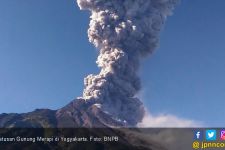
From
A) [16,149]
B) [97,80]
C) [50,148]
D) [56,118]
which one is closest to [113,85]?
Result: [97,80]

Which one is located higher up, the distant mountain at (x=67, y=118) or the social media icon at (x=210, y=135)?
the distant mountain at (x=67, y=118)

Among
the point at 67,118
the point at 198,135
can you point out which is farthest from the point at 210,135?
the point at 67,118

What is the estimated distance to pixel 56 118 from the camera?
176500mm

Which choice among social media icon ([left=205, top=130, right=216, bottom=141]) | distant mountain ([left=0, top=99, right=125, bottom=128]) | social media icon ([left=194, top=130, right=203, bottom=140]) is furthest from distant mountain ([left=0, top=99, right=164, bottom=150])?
social media icon ([left=205, top=130, right=216, bottom=141])

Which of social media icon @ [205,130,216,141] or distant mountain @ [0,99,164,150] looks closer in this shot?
social media icon @ [205,130,216,141]

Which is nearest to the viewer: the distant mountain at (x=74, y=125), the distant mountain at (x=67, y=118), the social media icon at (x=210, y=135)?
Answer: the social media icon at (x=210, y=135)

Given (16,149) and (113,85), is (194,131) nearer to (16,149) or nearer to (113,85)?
(16,149)

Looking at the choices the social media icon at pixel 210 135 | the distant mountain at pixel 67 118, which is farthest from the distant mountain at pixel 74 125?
the social media icon at pixel 210 135

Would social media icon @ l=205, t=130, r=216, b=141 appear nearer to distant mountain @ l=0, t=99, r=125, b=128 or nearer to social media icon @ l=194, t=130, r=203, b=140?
social media icon @ l=194, t=130, r=203, b=140

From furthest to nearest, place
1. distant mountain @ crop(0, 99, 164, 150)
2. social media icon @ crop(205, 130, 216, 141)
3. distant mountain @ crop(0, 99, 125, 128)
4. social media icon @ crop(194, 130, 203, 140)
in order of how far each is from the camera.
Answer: distant mountain @ crop(0, 99, 125, 128) → distant mountain @ crop(0, 99, 164, 150) → social media icon @ crop(194, 130, 203, 140) → social media icon @ crop(205, 130, 216, 141)

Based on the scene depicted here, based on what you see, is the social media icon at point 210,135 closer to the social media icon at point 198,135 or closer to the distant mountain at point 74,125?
the social media icon at point 198,135

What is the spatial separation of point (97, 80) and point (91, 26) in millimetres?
17853

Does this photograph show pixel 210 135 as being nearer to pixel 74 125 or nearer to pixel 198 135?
pixel 198 135

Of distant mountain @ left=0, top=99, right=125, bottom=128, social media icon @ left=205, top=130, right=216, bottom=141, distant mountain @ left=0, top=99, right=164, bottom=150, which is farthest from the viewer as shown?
distant mountain @ left=0, top=99, right=125, bottom=128
